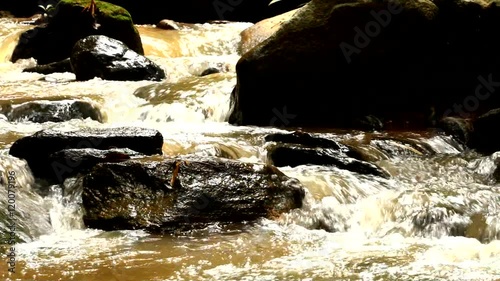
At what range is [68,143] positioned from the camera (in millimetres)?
6133

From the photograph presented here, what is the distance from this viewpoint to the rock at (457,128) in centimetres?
843

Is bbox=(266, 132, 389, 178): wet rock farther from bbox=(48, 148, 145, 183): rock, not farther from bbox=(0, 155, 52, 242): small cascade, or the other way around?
bbox=(0, 155, 52, 242): small cascade

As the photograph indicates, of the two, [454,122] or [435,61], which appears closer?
[454,122]

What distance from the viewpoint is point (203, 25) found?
19.2 meters

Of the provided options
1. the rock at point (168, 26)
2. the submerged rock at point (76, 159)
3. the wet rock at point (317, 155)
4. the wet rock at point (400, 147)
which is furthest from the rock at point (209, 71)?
the submerged rock at point (76, 159)

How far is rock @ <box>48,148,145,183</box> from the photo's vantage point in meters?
5.79

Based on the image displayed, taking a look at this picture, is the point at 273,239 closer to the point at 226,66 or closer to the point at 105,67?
the point at 105,67

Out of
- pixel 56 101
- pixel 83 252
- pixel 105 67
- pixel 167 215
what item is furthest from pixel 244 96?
pixel 83 252

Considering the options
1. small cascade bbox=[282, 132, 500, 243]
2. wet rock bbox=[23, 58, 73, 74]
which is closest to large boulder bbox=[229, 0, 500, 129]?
small cascade bbox=[282, 132, 500, 243]

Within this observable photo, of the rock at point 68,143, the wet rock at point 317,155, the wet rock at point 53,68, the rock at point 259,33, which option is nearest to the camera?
the rock at point 68,143

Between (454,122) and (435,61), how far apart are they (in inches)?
43.5

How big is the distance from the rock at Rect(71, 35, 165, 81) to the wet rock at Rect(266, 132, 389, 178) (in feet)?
16.4

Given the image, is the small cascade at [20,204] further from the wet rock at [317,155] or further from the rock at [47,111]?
the rock at [47,111]

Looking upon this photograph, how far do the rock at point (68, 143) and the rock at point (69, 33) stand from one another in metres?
7.88
